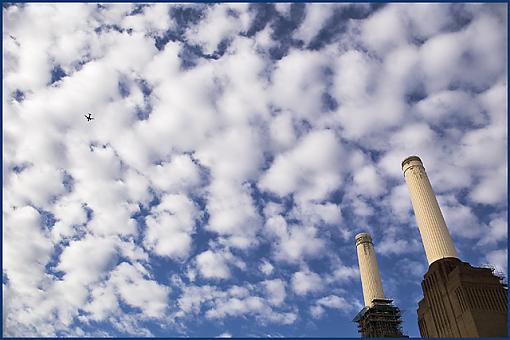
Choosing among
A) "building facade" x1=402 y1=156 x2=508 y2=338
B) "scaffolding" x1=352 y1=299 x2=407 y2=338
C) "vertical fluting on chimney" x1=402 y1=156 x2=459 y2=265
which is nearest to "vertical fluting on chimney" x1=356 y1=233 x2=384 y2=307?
"scaffolding" x1=352 y1=299 x2=407 y2=338

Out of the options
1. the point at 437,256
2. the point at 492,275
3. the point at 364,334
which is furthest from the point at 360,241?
the point at 492,275

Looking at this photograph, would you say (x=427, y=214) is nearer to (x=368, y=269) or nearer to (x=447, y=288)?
(x=447, y=288)

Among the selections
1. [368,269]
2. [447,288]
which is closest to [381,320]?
[368,269]

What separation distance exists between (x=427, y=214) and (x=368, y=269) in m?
20.4

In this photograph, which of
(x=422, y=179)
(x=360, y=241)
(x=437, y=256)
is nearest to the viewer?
(x=437, y=256)

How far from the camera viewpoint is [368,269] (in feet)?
308

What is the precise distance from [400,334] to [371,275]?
11480 mm

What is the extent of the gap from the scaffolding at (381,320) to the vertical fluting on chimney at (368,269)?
1.27m

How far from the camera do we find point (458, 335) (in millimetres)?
66875

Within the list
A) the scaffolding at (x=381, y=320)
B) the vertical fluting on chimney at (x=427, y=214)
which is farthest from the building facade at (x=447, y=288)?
the scaffolding at (x=381, y=320)

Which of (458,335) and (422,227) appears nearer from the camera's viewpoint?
(458,335)

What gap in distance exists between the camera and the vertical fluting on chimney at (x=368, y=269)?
298 feet

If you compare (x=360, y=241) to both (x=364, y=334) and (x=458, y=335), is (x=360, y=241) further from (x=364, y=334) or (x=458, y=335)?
(x=458, y=335)

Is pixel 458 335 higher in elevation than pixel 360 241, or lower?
lower
